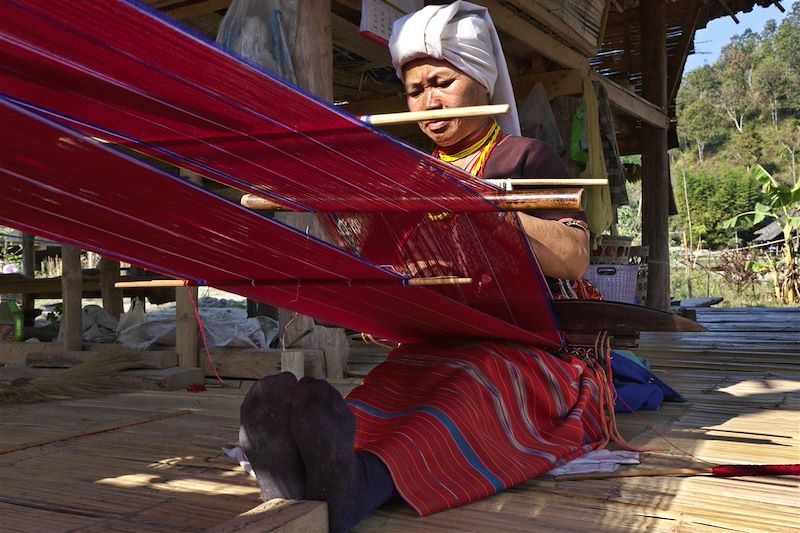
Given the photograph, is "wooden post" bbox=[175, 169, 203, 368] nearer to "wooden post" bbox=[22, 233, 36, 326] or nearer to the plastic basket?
the plastic basket

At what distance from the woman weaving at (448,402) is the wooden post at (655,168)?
452 centimetres

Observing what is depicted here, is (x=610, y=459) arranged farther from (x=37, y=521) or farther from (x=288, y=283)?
(x=37, y=521)

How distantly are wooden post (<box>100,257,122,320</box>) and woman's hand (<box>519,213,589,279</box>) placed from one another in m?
4.65

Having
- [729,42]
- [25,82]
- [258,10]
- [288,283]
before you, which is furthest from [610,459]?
Answer: [729,42]

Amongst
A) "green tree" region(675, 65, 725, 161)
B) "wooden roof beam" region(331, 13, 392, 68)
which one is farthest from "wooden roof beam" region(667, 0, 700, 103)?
"green tree" region(675, 65, 725, 161)

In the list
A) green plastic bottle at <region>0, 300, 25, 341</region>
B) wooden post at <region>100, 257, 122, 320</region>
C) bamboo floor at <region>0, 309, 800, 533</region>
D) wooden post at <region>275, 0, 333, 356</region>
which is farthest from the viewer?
wooden post at <region>100, 257, 122, 320</region>

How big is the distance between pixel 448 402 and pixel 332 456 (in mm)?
400

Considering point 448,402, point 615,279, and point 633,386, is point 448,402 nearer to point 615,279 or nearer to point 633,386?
point 633,386

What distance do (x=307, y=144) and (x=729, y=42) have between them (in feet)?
191

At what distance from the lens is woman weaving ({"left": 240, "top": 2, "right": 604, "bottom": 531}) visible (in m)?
1.22

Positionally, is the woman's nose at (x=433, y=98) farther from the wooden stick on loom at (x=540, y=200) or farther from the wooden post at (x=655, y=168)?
the wooden post at (x=655, y=168)

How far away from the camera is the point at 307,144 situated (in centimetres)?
111

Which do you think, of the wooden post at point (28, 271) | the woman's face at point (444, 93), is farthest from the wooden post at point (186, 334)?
the wooden post at point (28, 271)

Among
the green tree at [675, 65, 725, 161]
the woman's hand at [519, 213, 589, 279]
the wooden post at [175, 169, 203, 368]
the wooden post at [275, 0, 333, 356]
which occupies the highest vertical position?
the green tree at [675, 65, 725, 161]
